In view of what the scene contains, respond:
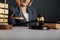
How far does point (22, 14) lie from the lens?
1177mm

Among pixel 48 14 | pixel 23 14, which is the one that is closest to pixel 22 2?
pixel 23 14

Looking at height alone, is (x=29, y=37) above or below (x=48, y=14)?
below

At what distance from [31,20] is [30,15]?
4 cm

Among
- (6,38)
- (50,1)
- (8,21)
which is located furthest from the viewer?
(50,1)

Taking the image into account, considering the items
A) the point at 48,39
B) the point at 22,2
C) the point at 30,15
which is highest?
the point at 22,2

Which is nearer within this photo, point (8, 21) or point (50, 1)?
point (8, 21)

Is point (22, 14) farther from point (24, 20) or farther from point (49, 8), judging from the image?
point (49, 8)

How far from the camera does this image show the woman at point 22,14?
45.6 inches

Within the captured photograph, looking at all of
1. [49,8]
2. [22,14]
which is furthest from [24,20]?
[49,8]

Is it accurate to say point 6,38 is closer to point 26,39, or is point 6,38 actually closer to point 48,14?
point 26,39

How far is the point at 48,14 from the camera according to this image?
124 cm

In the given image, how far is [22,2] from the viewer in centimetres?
119

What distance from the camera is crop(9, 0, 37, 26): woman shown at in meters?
1.16

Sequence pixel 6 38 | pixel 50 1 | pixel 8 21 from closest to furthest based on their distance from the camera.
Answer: pixel 6 38 < pixel 8 21 < pixel 50 1
